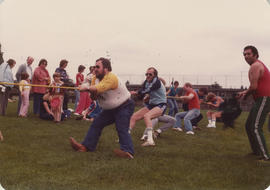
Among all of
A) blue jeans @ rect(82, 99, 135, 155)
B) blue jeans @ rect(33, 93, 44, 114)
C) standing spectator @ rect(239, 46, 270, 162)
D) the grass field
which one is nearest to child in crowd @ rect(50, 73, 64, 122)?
blue jeans @ rect(33, 93, 44, 114)

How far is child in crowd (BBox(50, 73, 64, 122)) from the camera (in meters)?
9.59

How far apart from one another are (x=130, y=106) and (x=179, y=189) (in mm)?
2331

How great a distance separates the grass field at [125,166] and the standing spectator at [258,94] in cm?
35

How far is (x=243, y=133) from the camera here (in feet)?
30.2

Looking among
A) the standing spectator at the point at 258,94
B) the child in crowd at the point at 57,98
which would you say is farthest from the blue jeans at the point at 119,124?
the child in crowd at the point at 57,98

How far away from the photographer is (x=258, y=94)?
5.33 meters

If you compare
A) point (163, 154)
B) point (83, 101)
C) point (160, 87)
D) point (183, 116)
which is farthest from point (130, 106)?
point (83, 101)

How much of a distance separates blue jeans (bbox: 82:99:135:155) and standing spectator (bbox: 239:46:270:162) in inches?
76.9

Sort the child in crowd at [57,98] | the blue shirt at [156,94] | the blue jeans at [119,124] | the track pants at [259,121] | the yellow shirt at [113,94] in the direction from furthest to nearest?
the child in crowd at [57,98] < the blue shirt at [156,94] < the blue jeans at [119,124] < the yellow shirt at [113,94] < the track pants at [259,121]

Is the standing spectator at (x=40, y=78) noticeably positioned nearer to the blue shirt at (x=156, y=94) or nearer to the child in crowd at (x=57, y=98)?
the child in crowd at (x=57, y=98)

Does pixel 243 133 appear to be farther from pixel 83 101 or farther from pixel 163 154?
pixel 83 101

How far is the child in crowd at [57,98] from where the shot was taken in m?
9.59

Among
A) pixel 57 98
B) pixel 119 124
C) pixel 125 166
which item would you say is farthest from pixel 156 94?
pixel 57 98

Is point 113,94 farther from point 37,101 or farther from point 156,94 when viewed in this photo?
point 37,101
